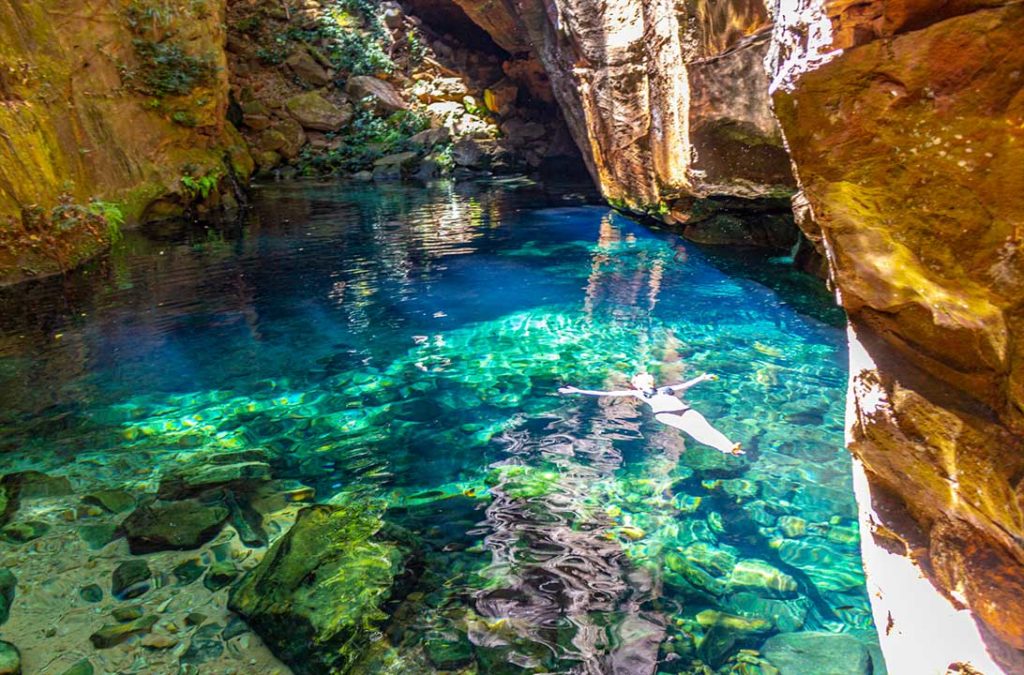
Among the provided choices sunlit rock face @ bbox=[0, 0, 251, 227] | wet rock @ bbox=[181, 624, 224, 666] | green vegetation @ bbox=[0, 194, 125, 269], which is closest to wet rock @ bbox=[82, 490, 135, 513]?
wet rock @ bbox=[181, 624, 224, 666]

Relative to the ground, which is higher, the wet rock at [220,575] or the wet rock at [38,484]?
the wet rock at [38,484]

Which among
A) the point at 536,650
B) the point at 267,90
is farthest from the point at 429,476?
the point at 267,90

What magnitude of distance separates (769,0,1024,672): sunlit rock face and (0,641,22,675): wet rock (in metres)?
3.65

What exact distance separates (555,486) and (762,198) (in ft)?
21.2

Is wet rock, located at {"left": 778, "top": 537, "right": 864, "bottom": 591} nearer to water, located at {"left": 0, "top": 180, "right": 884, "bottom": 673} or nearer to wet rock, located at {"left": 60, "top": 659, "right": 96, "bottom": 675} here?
water, located at {"left": 0, "top": 180, "right": 884, "bottom": 673}

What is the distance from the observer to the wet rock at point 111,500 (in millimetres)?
3898

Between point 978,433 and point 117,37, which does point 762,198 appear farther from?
point 117,37

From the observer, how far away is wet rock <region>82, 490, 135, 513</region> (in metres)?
3.90

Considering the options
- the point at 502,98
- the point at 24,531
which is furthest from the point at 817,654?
the point at 502,98

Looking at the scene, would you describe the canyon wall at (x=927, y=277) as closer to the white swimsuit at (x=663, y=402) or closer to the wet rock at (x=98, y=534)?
the white swimsuit at (x=663, y=402)

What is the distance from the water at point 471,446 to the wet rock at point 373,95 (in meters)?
15.4

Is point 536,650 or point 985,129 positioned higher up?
point 985,129

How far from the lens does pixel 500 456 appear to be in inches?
179

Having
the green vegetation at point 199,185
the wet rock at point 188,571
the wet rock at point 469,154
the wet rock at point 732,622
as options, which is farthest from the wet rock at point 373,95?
the wet rock at point 732,622
